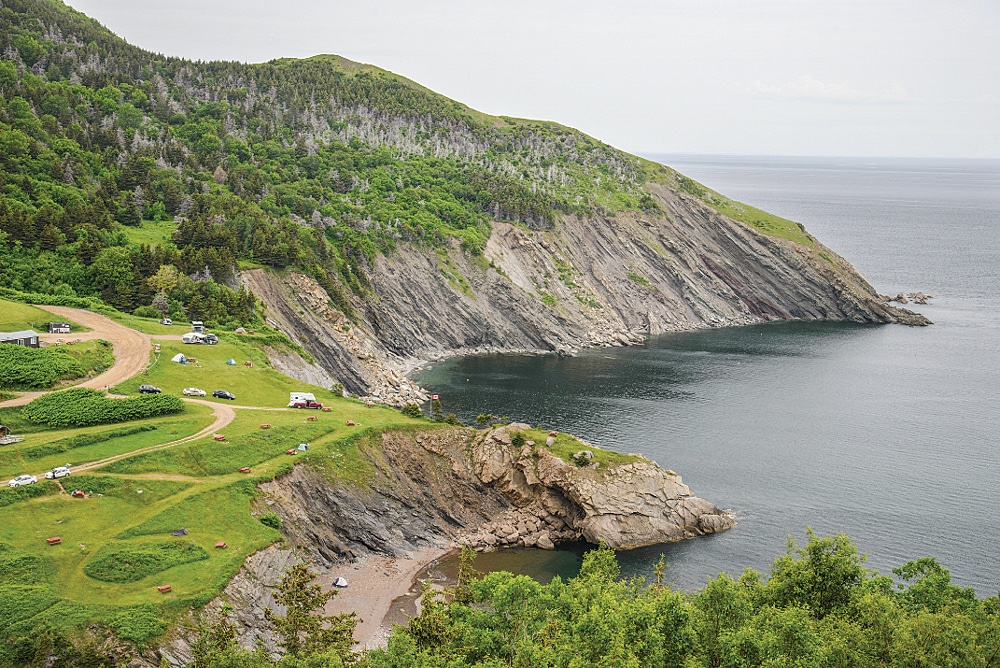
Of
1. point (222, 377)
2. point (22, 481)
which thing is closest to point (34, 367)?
point (222, 377)

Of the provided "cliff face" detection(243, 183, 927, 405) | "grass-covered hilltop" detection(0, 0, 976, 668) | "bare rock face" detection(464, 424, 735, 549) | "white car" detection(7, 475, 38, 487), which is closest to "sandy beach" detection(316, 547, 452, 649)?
"grass-covered hilltop" detection(0, 0, 976, 668)

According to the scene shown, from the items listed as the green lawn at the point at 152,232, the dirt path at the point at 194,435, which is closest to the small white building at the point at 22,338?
the dirt path at the point at 194,435

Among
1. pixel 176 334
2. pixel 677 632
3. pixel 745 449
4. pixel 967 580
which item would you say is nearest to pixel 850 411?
pixel 745 449

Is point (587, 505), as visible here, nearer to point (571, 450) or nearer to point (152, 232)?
point (571, 450)

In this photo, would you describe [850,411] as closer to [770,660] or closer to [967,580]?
[967,580]

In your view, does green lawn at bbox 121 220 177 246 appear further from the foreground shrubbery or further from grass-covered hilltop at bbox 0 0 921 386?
the foreground shrubbery
